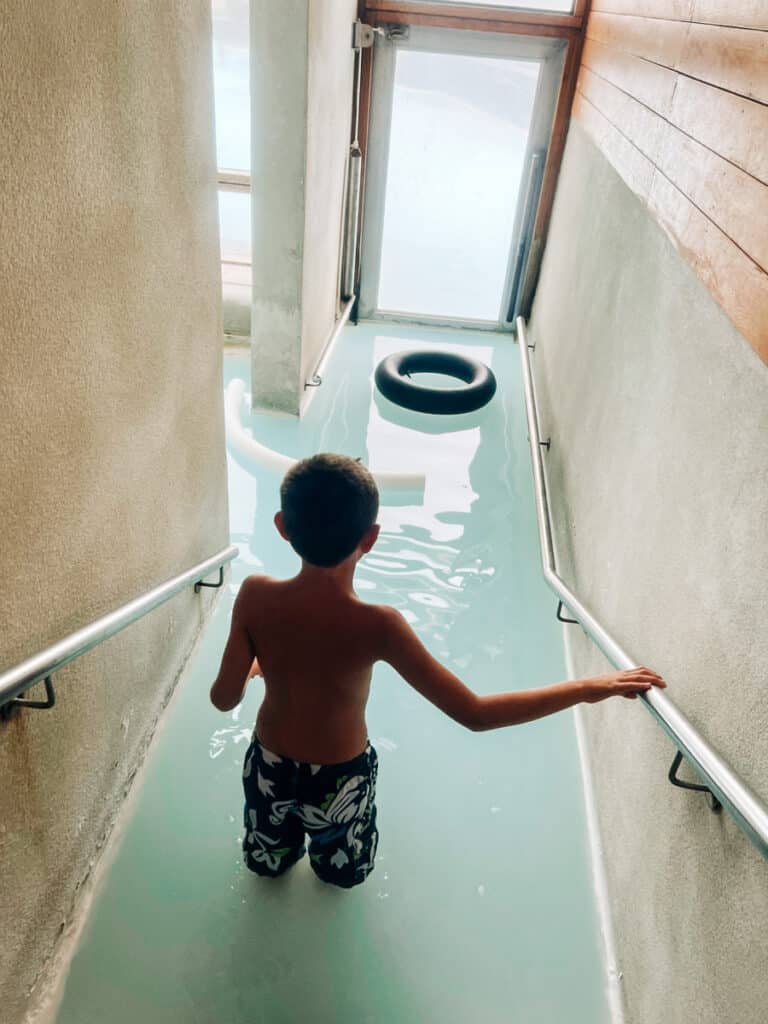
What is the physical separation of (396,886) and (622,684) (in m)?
0.94

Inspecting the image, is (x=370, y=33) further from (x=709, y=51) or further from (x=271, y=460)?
(x=709, y=51)

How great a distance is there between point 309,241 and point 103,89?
2.96 m

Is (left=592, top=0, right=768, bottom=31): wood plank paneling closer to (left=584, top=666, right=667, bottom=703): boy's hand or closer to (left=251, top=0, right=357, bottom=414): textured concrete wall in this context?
(left=584, top=666, right=667, bottom=703): boy's hand

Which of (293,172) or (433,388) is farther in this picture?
(433,388)

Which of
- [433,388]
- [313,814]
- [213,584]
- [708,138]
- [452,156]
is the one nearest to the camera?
[313,814]

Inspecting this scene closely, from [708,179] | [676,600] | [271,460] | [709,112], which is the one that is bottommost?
[271,460]

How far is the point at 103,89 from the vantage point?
139 centimetres

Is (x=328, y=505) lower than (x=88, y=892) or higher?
higher

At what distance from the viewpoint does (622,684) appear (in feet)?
4.91

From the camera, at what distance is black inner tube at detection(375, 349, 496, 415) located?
4648mm

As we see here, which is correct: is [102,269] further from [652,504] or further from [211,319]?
[652,504]

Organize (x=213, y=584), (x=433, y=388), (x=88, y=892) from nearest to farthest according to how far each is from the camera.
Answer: (x=88, y=892) < (x=213, y=584) < (x=433, y=388)

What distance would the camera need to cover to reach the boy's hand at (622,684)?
1.44 m

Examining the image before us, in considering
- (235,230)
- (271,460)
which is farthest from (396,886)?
(235,230)
